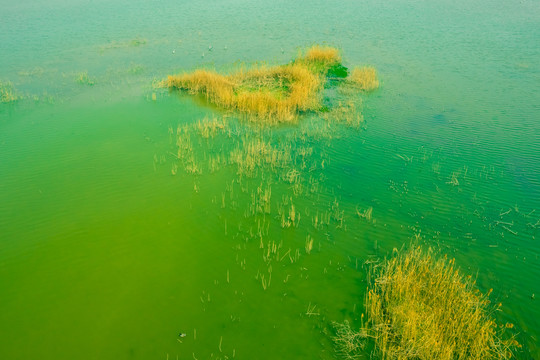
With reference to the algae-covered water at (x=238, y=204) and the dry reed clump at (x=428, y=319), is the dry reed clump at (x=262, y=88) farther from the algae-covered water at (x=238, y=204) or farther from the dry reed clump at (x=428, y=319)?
the dry reed clump at (x=428, y=319)

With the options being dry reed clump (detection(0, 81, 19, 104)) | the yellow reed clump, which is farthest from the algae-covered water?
the yellow reed clump

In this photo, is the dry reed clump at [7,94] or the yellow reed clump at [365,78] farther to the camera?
the yellow reed clump at [365,78]

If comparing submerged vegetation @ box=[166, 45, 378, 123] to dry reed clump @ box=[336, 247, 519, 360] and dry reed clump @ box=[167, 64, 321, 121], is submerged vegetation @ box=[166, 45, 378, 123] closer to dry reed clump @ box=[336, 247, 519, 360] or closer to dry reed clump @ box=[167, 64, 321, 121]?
dry reed clump @ box=[167, 64, 321, 121]

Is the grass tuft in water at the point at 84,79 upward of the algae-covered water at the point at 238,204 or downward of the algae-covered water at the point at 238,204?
upward

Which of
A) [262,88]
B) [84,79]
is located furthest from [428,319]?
[84,79]

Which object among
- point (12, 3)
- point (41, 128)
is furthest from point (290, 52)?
point (12, 3)

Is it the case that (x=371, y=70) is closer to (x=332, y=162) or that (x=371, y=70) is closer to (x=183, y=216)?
(x=332, y=162)

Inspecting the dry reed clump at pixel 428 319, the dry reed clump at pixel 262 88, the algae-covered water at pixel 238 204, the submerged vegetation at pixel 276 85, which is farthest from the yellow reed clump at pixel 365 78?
the dry reed clump at pixel 428 319
